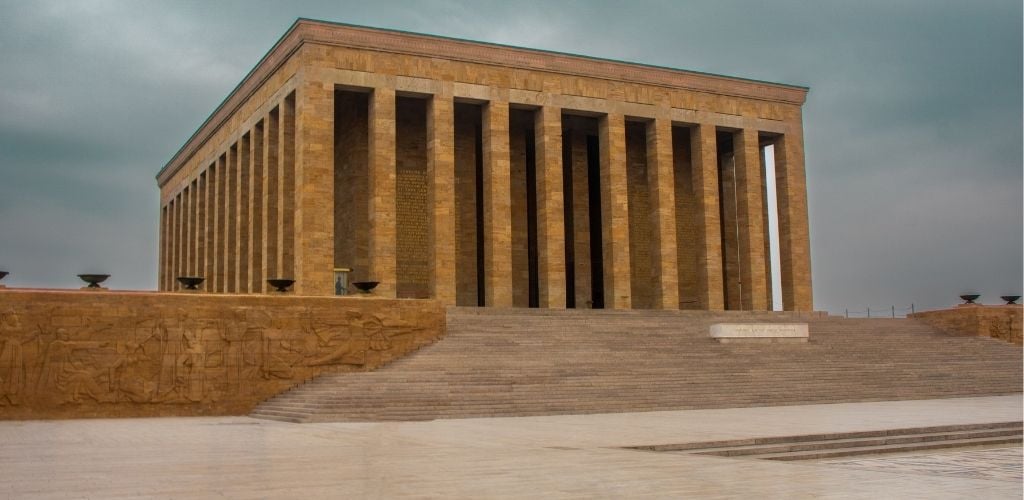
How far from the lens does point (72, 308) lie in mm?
18469

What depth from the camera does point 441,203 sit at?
1098 inches

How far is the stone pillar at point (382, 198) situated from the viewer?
27062mm

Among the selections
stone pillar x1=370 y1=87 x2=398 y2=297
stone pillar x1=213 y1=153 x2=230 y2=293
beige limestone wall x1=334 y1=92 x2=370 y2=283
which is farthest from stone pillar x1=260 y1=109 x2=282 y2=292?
stone pillar x1=213 y1=153 x2=230 y2=293

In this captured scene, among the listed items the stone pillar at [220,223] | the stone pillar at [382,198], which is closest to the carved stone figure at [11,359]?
the stone pillar at [382,198]

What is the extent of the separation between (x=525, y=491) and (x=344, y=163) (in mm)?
25871

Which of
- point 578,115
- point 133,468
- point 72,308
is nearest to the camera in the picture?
point 133,468

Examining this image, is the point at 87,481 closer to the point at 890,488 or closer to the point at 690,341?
the point at 890,488

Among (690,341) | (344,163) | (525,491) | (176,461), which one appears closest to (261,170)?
(344,163)

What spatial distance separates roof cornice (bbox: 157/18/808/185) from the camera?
2759 centimetres

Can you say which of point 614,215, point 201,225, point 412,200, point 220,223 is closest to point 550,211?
point 614,215

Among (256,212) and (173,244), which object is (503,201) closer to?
(256,212)

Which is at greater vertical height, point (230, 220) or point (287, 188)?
point (287, 188)

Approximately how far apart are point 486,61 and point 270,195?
7998 millimetres

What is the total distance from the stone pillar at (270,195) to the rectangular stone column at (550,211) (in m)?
8.28
